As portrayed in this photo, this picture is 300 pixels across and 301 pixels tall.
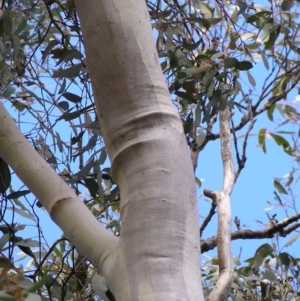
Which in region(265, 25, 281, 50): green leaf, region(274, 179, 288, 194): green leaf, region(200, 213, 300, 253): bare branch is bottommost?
region(200, 213, 300, 253): bare branch

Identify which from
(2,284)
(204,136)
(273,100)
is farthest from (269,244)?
(2,284)

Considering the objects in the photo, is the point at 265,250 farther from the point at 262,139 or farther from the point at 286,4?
the point at 262,139

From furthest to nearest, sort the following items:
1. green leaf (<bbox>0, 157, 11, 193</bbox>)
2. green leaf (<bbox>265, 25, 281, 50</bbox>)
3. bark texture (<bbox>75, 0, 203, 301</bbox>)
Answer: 1. green leaf (<bbox>265, 25, 281, 50</bbox>)
2. green leaf (<bbox>0, 157, 11, 193</bbox>)
3. bark texture (<bbox>75, 0, 203, 301</bbox>)

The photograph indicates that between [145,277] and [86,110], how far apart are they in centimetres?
91

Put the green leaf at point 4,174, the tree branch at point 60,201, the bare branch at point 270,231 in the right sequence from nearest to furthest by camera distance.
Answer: the tree branch at point 60,201, the green leaf at point 4,174, the bare branch at point 270,231

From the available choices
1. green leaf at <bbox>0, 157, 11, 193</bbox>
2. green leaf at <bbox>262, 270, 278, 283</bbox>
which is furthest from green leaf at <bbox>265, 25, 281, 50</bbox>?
green leaf at <bbox>0, 157, 11, 193</bbox>

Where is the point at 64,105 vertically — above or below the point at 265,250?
above

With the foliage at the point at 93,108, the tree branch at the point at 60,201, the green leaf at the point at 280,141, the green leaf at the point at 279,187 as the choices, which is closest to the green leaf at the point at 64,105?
the foliage at the point at 93,108

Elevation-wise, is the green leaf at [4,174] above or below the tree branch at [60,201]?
above

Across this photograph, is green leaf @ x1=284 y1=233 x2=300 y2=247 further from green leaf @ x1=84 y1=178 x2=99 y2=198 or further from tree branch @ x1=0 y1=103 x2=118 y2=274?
tree branch @ x1=0 y1=103 x2=118 y2=274

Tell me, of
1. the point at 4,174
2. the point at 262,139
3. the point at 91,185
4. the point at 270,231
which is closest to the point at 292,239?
the point at 270,231

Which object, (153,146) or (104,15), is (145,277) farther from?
(104,15)

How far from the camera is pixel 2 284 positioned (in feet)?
2.23

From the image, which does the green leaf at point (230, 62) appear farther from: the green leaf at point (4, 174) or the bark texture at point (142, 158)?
the bark texture at point (142, 158)
